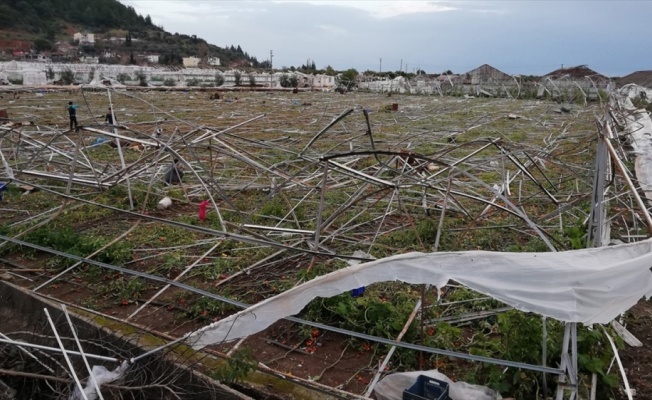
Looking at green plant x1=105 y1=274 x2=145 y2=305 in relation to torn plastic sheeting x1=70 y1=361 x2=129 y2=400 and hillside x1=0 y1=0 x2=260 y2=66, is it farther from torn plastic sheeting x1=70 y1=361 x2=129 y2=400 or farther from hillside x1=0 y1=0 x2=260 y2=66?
hillside x1=0 y1=0 x2=260 y2=66

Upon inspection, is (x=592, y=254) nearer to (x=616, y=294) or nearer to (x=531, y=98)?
(x=616, y=294)

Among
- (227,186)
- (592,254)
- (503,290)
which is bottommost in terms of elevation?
(227,186)

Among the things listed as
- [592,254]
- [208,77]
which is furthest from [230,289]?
[208,77]

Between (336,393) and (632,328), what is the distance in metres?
2.22

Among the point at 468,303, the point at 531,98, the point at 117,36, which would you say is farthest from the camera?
the point at 117,36

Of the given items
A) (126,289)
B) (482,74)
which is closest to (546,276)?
(126,289)

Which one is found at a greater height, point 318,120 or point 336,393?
point 318,120

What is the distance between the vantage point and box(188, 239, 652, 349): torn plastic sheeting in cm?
217

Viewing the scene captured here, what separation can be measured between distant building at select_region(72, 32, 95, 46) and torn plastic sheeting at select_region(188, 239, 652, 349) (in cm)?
10254

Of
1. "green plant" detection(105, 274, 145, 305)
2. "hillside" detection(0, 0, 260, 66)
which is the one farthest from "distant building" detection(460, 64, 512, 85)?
"hillside" detection(0, 0, 260, 66)

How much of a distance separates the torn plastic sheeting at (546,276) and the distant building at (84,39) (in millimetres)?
102542

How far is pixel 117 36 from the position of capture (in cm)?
10531

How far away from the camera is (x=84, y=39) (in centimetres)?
9375

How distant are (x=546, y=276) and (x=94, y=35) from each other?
11303 cm
